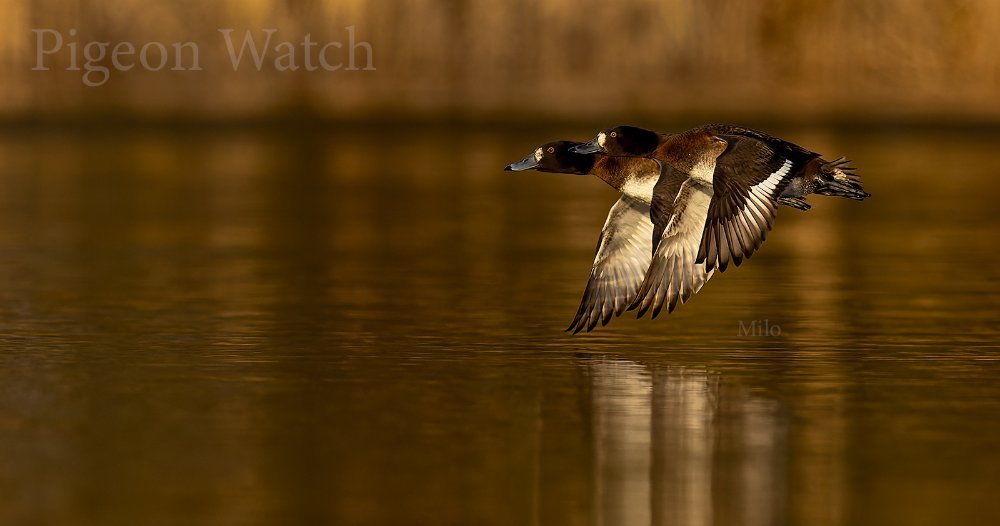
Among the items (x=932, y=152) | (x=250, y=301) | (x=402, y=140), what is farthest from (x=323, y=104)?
(x=250, y=301)

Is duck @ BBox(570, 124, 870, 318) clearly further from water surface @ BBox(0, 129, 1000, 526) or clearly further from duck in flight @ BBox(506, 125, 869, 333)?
water surface @ BBox(0, 129, 1000, 526)

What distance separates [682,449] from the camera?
8.89 m

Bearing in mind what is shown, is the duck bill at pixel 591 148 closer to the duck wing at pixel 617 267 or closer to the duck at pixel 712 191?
the duck at pixel 712 191

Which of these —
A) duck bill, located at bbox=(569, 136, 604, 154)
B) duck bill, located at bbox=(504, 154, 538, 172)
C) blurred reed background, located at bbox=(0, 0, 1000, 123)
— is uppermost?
blurred reed background, located at bbox=(0, 0, 1000, 123)

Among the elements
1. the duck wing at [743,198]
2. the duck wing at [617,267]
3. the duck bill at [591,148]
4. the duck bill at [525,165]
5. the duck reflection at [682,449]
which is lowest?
the duck reflection at [682,449]

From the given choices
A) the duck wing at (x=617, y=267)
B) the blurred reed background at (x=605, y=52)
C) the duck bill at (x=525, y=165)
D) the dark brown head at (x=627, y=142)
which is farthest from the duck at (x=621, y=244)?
the blurred reed background at (x=605, y=52)

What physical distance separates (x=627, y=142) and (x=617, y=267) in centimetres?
67

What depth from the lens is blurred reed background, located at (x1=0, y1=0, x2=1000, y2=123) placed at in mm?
37312

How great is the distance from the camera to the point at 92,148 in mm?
31484

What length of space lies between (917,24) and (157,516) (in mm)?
31530

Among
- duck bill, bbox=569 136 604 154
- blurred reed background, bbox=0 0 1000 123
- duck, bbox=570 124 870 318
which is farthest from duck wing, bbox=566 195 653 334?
blurred reed background, bbox=0 0 1000 123

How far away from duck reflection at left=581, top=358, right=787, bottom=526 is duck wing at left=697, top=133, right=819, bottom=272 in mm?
970

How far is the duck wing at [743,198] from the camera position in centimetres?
1197

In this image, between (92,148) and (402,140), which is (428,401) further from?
(402,140)
